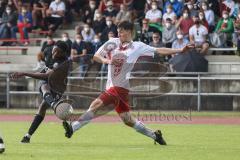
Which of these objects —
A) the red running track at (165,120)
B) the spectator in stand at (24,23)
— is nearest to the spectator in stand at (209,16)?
the red running track at (165,120)

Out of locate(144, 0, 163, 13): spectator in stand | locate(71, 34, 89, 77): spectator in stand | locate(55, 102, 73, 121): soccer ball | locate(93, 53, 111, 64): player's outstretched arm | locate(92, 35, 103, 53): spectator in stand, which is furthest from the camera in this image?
locate(144, 0, 163, 13): spectator in stand

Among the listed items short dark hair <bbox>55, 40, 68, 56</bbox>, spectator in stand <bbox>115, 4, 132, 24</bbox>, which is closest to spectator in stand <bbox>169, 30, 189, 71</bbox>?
spectator in stand <bbox>115, 4, 132, 24</bbox>

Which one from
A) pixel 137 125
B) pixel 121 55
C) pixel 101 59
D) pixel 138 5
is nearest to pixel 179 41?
pixel 138 5

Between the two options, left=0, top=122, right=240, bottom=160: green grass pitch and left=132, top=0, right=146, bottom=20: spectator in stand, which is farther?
left=132, top=0, right=146, bottom=20: spectator in stand

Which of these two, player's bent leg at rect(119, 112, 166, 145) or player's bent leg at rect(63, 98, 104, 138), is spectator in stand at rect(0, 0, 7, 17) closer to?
player's bent leg at rect(63, 98, 104, 138)

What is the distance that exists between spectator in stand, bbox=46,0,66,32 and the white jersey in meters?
17.4

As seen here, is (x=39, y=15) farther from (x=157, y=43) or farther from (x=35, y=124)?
(x=35, y=124)

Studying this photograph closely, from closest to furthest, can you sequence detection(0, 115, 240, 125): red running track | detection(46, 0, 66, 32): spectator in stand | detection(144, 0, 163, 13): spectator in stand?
detection(0, 115, 240, 125): red running track → detection(144, 0, 163, 13): spectator in stand → detection(46, 0, 66, 32): spectator in stand

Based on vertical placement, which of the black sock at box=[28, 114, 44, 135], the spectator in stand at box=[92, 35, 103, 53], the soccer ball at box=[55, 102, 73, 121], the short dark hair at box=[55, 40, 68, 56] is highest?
the short dark hair at box=[55, 40, 68, 56]

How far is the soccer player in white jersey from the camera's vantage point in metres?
14.2

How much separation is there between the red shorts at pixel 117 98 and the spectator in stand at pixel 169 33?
45.3ft

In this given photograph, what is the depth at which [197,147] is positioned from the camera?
47.7ft

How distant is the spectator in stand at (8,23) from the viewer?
31.7 meters

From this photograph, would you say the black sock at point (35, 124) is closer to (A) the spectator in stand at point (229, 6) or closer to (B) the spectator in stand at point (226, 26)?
(B) the spectator in stand at point (226, 26)
